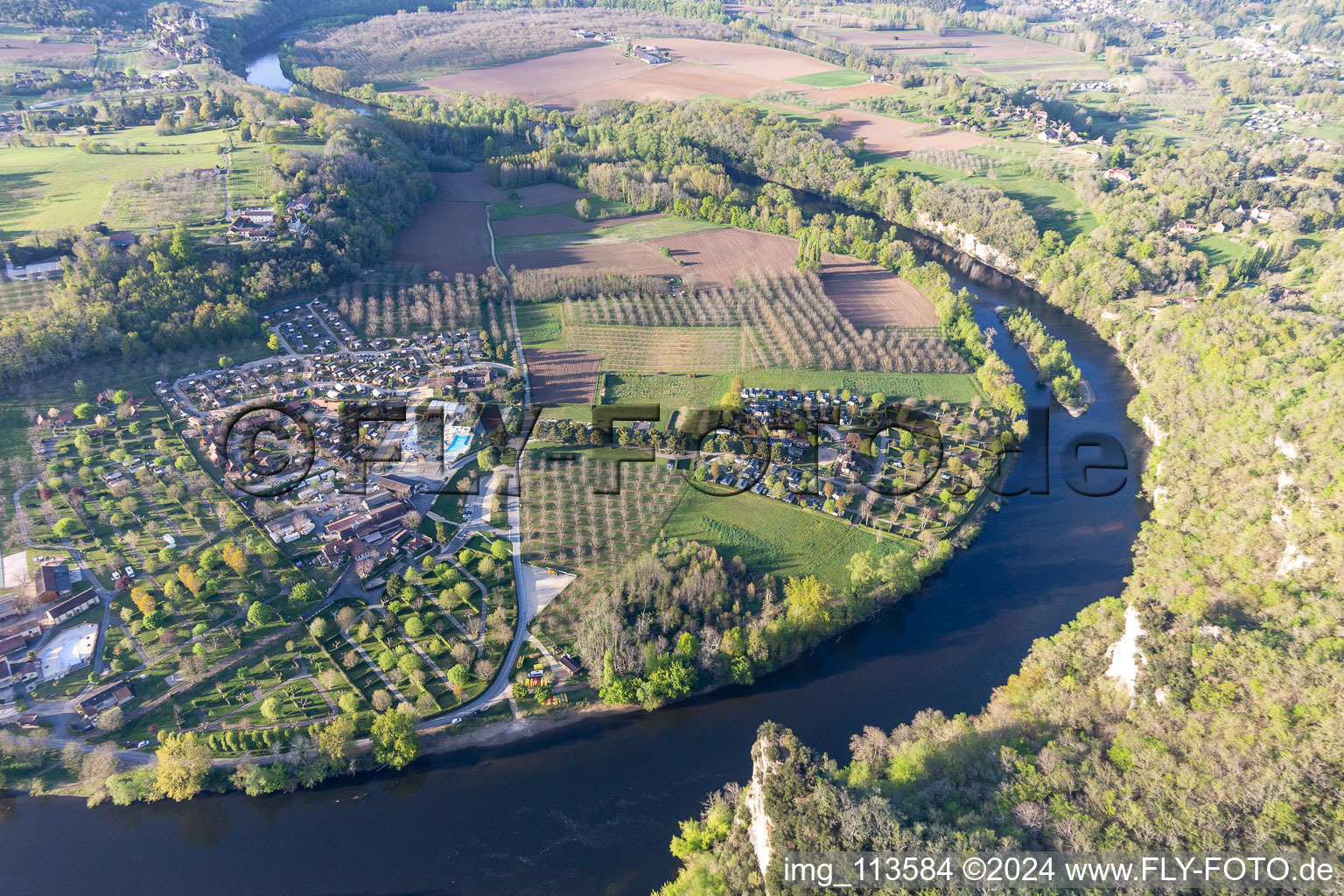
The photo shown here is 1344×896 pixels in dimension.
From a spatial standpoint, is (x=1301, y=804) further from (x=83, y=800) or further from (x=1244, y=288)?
(x=1244, y=288)

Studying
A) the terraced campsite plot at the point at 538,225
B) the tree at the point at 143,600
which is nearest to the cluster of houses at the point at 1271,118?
the terraced campsite plot at the point at 538,225

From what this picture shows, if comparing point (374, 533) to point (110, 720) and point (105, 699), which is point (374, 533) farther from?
point (110, 720)

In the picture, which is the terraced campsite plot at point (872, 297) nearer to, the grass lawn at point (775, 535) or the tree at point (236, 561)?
the grass lawn at point (775, 535)

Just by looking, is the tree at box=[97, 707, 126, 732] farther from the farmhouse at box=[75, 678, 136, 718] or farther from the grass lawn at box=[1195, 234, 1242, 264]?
the grass lawn at box=[1195, 234, 1242, 264]

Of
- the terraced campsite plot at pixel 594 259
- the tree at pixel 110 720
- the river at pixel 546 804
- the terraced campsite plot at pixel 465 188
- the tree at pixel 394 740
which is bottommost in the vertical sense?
the river at pixel 546 804

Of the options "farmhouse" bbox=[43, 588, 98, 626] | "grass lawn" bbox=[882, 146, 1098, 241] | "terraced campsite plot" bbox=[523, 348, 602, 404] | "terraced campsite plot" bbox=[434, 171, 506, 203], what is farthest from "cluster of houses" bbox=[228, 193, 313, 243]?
"grass lawn" bbox=[882, 146, 1098, 241]

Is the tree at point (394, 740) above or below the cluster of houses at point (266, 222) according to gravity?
below

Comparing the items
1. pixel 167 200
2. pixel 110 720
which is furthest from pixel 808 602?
pixel 167 200
